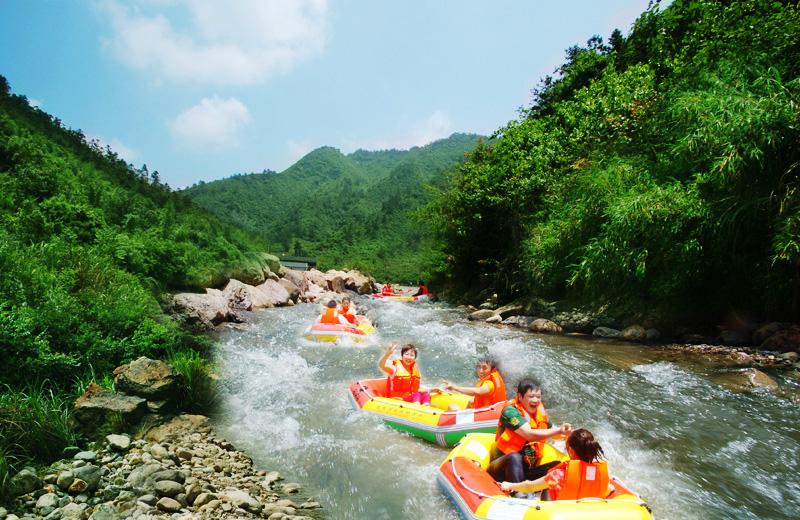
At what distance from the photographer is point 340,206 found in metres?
96.8

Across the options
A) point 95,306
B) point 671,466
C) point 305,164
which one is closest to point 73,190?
point 95,306

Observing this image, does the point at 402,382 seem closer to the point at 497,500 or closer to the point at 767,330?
the point at 497,500

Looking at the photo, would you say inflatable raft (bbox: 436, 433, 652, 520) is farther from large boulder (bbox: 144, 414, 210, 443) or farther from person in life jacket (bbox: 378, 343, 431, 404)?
large boulder (bbox: 144, 414, 210, 443)

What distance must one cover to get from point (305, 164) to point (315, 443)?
132 m

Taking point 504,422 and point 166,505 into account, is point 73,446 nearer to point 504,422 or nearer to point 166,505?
point 166,505

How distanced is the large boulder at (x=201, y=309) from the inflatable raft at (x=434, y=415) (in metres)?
6.14

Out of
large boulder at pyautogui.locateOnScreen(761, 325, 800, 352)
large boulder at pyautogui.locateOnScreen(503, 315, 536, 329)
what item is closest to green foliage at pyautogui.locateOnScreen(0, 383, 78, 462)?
large boulder at pyautogui.locateOnScreen(761, 325, 800, 352)

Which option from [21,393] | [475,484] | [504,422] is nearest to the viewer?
[475,484]

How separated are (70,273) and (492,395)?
6621mm

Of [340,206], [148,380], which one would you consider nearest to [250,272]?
[148,380]

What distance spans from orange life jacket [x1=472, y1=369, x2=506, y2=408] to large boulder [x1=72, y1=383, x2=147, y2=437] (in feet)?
12.7

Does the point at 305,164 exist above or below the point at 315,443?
above

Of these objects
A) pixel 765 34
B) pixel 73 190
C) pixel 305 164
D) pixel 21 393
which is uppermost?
pixel 305 164

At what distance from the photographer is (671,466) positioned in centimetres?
496
